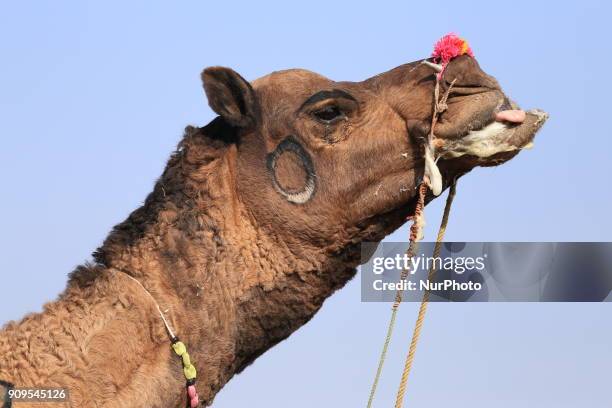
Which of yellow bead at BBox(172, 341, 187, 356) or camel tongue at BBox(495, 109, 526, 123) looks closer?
yellow bead at BBox(172, 341, 187, 356)

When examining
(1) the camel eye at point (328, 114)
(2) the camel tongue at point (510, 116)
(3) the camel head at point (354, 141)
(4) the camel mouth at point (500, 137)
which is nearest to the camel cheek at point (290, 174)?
(3) the camel head at point (354, 141)

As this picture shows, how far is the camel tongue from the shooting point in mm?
7148

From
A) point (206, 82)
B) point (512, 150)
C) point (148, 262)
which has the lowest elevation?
point (148, 262)

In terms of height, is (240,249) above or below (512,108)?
below

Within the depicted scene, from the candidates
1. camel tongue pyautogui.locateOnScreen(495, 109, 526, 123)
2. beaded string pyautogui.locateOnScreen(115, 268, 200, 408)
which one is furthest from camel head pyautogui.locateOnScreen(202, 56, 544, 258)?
beaded string pyautogui.locateOnScreen(115, 268, 200, 408)

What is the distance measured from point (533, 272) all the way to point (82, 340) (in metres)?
6.09

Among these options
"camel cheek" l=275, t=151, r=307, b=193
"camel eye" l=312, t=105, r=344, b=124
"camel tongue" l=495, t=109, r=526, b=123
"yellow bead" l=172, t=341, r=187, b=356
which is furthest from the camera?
"camel eye" l=312, t=105, r=344, b=124

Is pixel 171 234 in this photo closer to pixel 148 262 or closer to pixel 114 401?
pixel 148 262

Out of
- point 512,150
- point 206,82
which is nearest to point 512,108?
point 512,150

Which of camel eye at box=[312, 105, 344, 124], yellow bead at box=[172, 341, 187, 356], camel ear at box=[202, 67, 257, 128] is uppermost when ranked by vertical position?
camel ear at box=[202, 67, 257, 128]

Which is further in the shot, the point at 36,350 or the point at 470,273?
the point at 470,273

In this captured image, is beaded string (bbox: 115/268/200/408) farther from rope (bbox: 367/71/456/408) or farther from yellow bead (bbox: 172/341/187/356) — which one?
rope (bbox: 367/71/456/408)

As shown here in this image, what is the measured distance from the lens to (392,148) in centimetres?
746

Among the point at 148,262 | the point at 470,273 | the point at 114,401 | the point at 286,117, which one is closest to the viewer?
the point at 114,401
